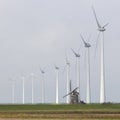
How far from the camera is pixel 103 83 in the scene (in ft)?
391

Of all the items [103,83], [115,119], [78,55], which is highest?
[78,55]

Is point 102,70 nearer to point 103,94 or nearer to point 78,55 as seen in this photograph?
point 103,94

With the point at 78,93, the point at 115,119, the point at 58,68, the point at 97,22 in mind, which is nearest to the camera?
the point at 115,119

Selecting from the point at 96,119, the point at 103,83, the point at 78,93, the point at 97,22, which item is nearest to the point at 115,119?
the point at 96,119

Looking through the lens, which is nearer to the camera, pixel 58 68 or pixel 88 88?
pixel 88 88

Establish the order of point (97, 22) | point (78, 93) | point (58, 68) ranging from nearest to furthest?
point (97, 22) → point (78, 93) → point (58, 68)

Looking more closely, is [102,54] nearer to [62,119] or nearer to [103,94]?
[103,94]

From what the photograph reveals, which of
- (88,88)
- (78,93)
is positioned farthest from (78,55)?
(88,88)

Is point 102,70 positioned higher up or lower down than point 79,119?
higher up

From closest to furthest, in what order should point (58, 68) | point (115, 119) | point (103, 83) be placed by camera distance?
point (115, 119) → point (103, 83) → point (58, 68)

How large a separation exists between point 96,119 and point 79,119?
243 centimetres

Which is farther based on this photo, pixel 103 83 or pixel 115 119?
pixel 103 83

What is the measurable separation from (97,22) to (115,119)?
195 feet

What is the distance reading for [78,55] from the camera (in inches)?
6314
